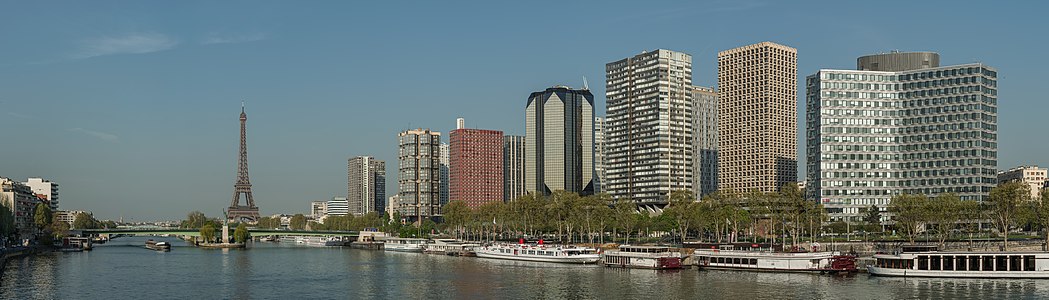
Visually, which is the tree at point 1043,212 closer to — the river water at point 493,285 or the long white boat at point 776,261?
the long white boat at point 776,261

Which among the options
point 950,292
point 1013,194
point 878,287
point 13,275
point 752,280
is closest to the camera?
point 950,292

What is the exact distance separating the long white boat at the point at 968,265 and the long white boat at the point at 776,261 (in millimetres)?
7736

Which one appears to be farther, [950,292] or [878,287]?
[878,287]

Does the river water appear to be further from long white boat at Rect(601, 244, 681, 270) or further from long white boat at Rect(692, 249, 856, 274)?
long white boat at Rect(692, 249, 856, 274)

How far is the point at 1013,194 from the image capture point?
18888 cm

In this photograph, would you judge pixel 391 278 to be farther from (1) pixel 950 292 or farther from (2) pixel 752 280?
(1) pixel 950 292

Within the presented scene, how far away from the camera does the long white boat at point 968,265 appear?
460 ft

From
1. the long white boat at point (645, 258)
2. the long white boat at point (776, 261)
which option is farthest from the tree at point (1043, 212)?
the long white boat at point (645, 258)

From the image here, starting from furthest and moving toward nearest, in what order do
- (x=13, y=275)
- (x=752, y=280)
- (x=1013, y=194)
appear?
(x=1013, y=194) < (x=13, y=275) < (x=752, y=280)

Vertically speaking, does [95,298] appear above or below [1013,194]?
below

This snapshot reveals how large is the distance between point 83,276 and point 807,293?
117 metres

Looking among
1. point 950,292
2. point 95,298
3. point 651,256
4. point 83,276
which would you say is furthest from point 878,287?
point 83,276

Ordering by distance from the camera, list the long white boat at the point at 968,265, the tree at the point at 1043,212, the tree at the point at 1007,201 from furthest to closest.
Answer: the tree at the point at 1007,201, the tree at the point at 1043,212, the long white boat at the point at 968,265

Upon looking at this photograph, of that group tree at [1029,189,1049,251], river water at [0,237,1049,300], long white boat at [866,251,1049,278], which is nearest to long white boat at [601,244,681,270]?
river water at [0,237,1049,300]
